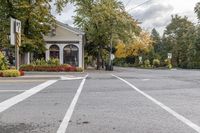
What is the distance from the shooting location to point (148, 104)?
15695 millimetres

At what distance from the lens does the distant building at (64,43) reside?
6303 cm

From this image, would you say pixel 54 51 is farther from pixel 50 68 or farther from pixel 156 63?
pixel 156 63

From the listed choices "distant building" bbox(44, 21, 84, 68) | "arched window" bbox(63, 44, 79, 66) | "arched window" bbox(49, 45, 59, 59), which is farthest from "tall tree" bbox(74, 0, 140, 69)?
"arched window" bbox(49, 45, 59, 59)

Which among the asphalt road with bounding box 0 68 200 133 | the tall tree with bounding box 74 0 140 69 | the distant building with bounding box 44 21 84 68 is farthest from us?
the tall tree with bounding box 74 0 140 69

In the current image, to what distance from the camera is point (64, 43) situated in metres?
63.3

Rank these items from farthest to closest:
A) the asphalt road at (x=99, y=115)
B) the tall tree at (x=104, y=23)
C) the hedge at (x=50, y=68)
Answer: the tall tree at (x=104, y=23), the hedge at (x=50, y=68), the asphalt road at (x=99, y=115)

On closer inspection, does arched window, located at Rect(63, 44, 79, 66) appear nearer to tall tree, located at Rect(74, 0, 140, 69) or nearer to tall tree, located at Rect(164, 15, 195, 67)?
tall tree, located at Rect(74, 0, 140, 69)

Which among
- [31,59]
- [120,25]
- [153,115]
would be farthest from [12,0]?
[153,115]

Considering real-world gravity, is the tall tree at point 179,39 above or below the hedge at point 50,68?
above

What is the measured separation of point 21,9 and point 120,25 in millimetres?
17301

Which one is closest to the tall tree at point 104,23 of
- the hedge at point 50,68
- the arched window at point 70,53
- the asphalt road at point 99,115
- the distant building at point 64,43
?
the distant building at point 64,43

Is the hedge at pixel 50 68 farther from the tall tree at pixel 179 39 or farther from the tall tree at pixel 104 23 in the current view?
the tall tree at pixel 179 39

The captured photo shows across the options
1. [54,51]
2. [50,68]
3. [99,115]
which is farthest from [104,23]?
[99,115]

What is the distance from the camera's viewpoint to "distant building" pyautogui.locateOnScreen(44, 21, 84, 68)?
2482 inches
